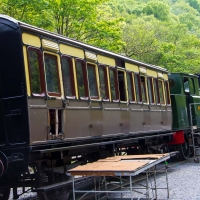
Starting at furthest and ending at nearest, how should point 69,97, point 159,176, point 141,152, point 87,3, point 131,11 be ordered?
point 131,11 → point 87,3 → point 141,152 → point 159,176 → point 69,97

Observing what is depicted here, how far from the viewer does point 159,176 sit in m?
11.9

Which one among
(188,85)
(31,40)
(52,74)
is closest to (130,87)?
(52,74)

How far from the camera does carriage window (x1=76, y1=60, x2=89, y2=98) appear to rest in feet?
26.9

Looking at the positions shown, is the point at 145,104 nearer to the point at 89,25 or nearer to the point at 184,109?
the point at 184,109

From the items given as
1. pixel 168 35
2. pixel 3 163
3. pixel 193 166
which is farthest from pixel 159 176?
pixel 168 35

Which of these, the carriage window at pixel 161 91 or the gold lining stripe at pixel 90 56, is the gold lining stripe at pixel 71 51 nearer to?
the gold lining stripe at pixel 90 56

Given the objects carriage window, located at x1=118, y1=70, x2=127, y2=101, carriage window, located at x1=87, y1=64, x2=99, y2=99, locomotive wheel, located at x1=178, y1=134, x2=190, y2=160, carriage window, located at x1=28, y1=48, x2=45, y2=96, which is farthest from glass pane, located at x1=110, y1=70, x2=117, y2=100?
locomotive wheel, located at x1=178, y1=134, x2=190, y2=160

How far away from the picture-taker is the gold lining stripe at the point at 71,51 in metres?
7.78

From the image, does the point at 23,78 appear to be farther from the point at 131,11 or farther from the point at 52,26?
the point at 131,11

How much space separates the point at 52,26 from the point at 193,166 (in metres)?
7.76

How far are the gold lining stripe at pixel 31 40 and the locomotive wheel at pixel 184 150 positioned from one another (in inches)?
397

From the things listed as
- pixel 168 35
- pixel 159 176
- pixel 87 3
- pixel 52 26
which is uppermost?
pixel 168 35

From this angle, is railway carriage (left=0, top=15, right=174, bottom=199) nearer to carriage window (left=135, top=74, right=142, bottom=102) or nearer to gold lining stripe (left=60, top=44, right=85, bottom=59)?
gold lining stripe (left=60, top=44, right=85, bottom=59)

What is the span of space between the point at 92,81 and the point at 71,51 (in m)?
1.01
